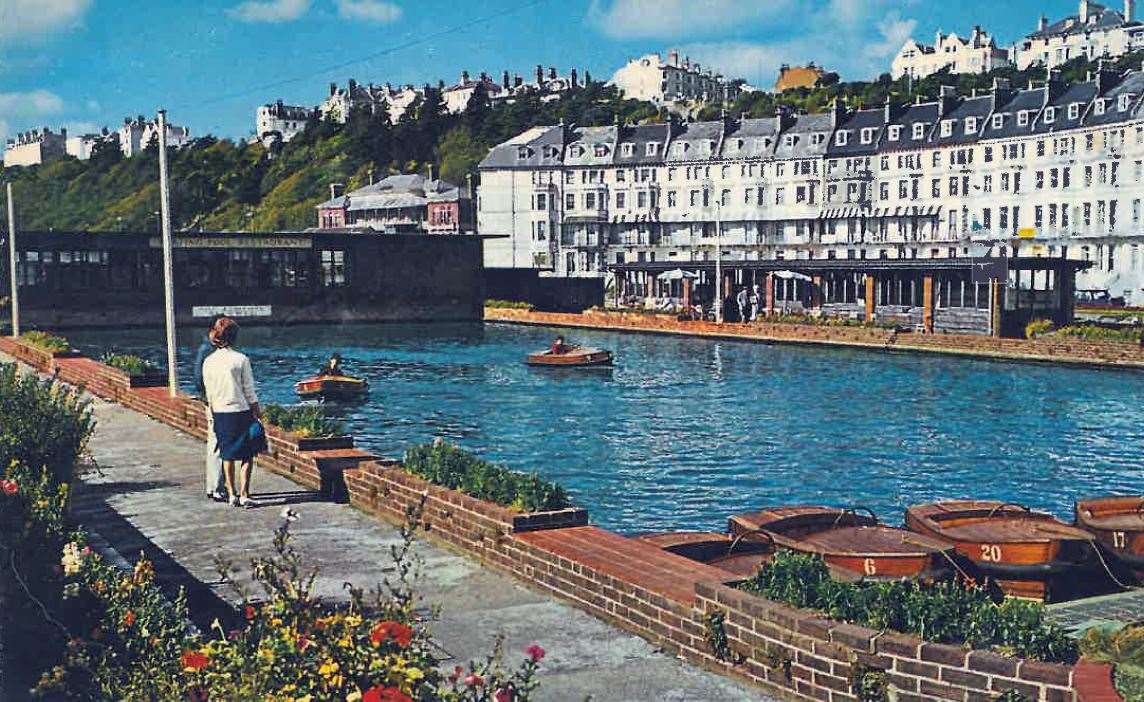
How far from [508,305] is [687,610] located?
89288 millimetres

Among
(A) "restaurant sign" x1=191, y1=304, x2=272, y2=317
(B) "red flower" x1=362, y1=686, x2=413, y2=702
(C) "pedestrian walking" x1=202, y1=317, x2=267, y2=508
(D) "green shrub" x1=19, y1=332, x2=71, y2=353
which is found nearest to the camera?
(B) "red flower" x1=362, y1=686, x2=413, y2=702

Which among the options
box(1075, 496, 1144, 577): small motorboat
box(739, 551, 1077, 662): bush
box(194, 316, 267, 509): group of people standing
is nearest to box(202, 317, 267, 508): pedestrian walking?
box(194, 316, 267, 509): group of people standing

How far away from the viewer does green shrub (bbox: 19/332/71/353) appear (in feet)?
126

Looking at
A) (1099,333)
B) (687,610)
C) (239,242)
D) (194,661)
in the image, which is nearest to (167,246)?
(687,610)

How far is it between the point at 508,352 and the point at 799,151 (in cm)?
5907

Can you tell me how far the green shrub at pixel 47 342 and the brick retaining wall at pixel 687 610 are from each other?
84.7 feet

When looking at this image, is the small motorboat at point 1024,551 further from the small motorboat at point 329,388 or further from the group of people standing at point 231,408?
the small motorboat at point 329,388

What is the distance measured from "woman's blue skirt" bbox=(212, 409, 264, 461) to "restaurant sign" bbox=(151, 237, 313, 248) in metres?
76.4

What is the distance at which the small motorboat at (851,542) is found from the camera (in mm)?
14820

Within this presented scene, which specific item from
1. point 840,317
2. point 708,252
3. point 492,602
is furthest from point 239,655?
point 708,252

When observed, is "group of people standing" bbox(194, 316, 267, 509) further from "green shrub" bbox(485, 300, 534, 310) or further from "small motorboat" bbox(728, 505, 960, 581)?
"green shrub" bbox(485, 300, 534, 310)

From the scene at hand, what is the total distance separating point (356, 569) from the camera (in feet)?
39.0

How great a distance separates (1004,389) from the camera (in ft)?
162

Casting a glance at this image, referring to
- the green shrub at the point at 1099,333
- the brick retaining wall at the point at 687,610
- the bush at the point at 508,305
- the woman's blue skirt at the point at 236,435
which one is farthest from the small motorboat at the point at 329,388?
the bush at the point at 508,305
